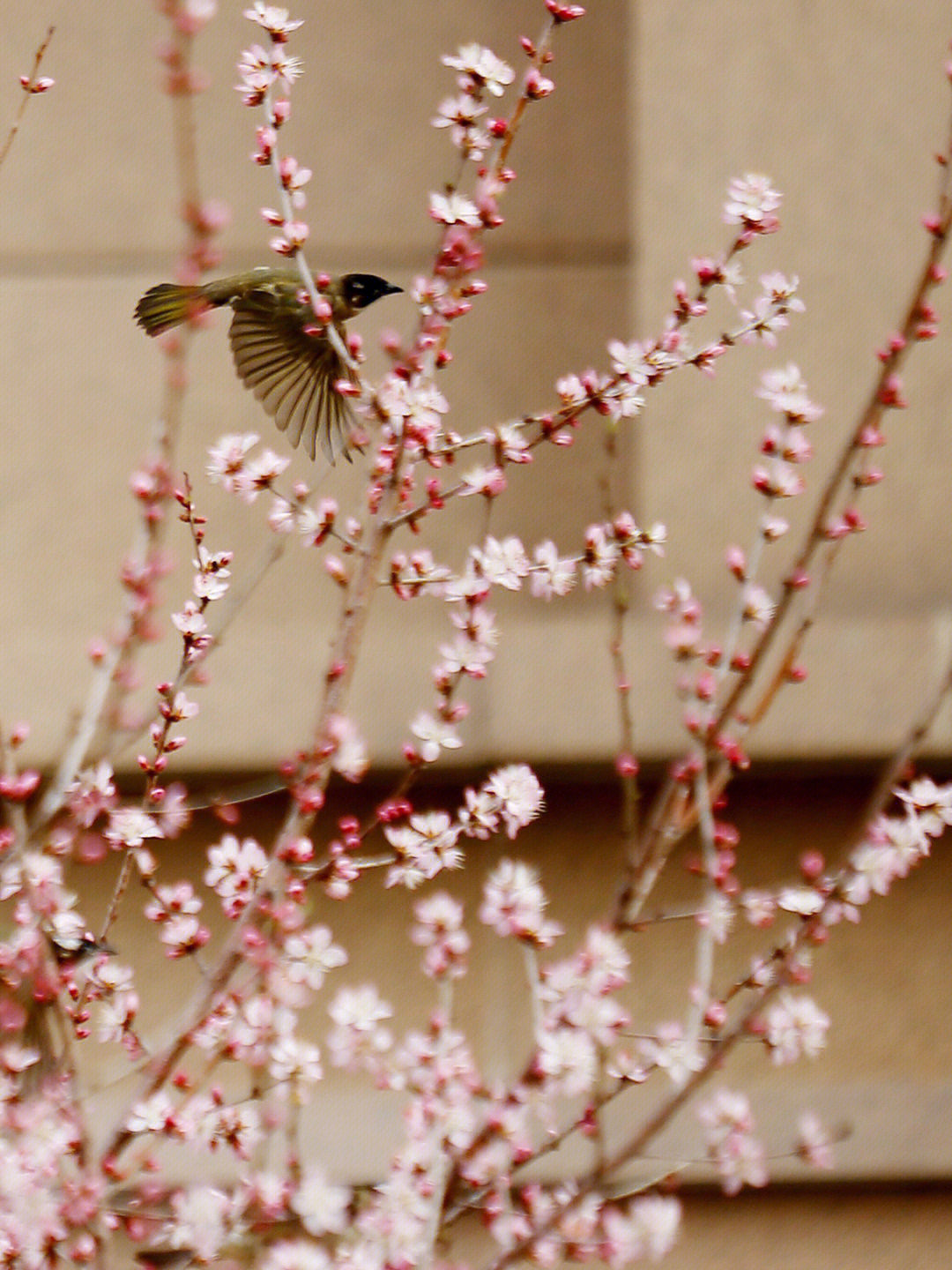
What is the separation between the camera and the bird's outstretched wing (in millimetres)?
1135

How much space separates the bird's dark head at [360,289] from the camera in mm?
1190

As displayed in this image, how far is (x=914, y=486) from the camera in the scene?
1.80m

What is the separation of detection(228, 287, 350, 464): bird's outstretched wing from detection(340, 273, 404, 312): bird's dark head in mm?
62

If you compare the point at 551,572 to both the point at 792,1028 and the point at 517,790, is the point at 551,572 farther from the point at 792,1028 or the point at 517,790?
the point at 792,1028

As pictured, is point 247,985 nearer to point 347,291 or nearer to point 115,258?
point 347,291

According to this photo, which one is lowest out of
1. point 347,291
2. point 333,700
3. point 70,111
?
point 333,700

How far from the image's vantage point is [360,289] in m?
1.20

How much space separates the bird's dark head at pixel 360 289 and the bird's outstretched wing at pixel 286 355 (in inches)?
2.5

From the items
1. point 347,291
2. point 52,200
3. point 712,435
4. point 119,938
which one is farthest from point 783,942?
point 52,200

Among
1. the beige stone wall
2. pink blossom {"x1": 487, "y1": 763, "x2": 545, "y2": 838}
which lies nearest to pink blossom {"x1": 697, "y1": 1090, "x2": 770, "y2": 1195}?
pink blossom {"x1": 487, "y1": 763, "x2": 545, "y2": 838}

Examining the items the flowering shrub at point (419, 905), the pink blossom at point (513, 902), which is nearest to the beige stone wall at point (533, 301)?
the flowering shrub at point (419, 905)

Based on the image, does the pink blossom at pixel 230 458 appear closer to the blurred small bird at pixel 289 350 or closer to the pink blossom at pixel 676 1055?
the blurred small bird at pixel 289 350

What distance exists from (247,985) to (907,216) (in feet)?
4.51

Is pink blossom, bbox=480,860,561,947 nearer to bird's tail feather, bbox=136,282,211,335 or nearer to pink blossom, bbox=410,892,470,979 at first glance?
pink blossom, bbox=410,892,470,979
